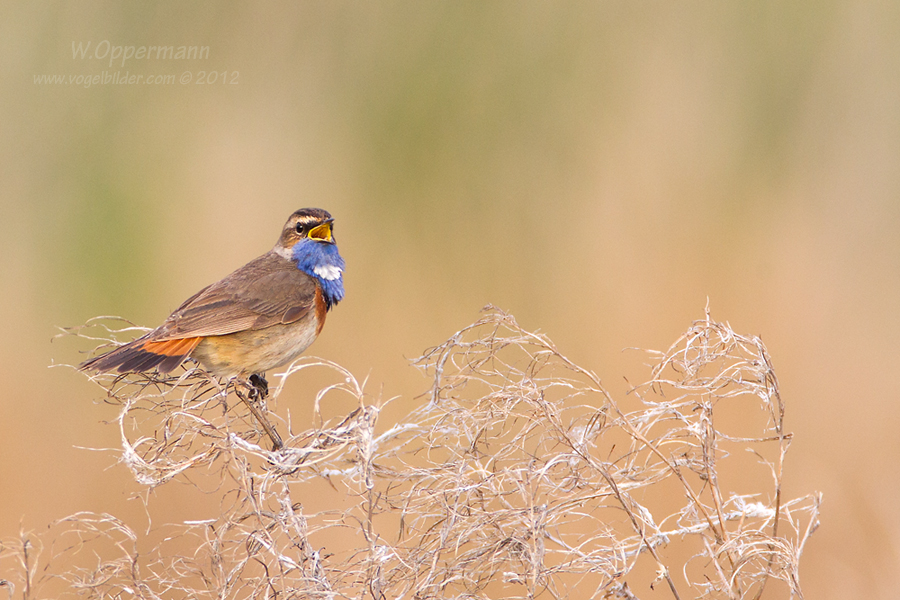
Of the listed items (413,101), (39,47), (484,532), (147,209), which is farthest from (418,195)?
(484,532)

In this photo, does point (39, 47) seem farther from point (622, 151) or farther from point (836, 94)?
A: point (836, 94)

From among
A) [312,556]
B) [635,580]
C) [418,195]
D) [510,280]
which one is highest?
[418,195]

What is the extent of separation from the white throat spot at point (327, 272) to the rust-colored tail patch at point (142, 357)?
920 millimetres

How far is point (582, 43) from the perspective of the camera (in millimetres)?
5984

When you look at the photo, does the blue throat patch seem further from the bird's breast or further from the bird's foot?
the bird's foot

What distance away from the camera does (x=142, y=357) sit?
3615 mm

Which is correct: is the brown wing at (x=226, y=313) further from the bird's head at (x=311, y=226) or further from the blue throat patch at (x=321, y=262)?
the bird's head at (x=311, y=226)

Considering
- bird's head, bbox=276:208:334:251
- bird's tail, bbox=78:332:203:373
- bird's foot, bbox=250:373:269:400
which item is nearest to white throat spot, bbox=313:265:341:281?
bird's head, bbox=276:208:334:251

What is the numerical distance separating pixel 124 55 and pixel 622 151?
322 centimetres

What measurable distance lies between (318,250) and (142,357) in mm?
1239

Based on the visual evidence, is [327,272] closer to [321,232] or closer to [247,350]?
[321,232]

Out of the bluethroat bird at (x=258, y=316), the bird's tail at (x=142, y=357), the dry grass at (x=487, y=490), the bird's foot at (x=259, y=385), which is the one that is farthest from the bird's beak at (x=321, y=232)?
the dry grass at (x=487, y=490)

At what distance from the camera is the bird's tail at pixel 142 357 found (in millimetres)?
3544

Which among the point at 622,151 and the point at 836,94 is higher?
the point at 836,94
